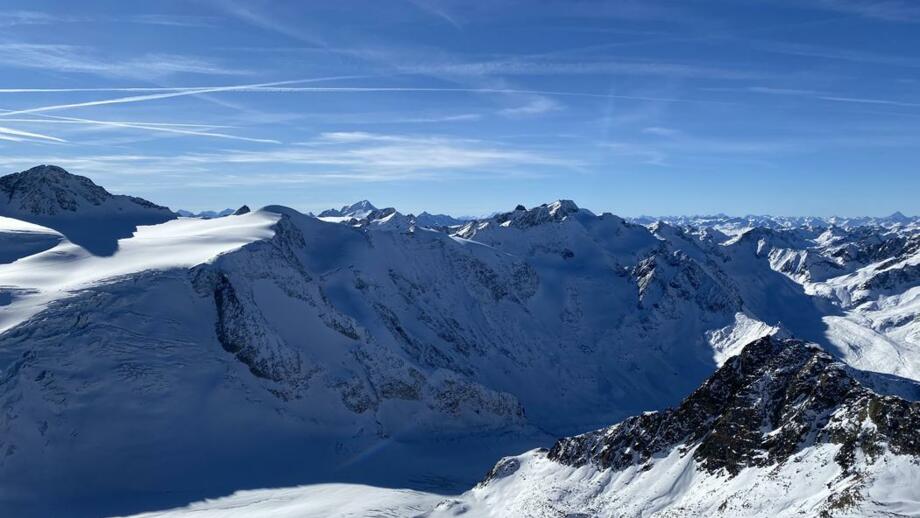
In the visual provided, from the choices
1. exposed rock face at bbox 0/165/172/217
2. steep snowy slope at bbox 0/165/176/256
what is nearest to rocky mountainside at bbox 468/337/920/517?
steep snowy slope at bbox 0/165/176/256

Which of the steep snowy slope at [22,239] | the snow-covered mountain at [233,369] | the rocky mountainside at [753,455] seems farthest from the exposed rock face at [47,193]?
the rocky mountainside at [753,455]

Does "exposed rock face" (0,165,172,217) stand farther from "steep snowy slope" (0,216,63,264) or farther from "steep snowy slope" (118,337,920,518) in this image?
"steep snowy slope" (118,337,920,518)

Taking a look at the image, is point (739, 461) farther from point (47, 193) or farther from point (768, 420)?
point (47, 193)

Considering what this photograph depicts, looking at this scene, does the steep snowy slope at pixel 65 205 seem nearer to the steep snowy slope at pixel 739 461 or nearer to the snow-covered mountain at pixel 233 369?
the snow-covered mountain at pixel 233 369

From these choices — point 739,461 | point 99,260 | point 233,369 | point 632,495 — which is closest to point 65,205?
point 99,260

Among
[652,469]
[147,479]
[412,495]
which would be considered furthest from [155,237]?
[652,469]
